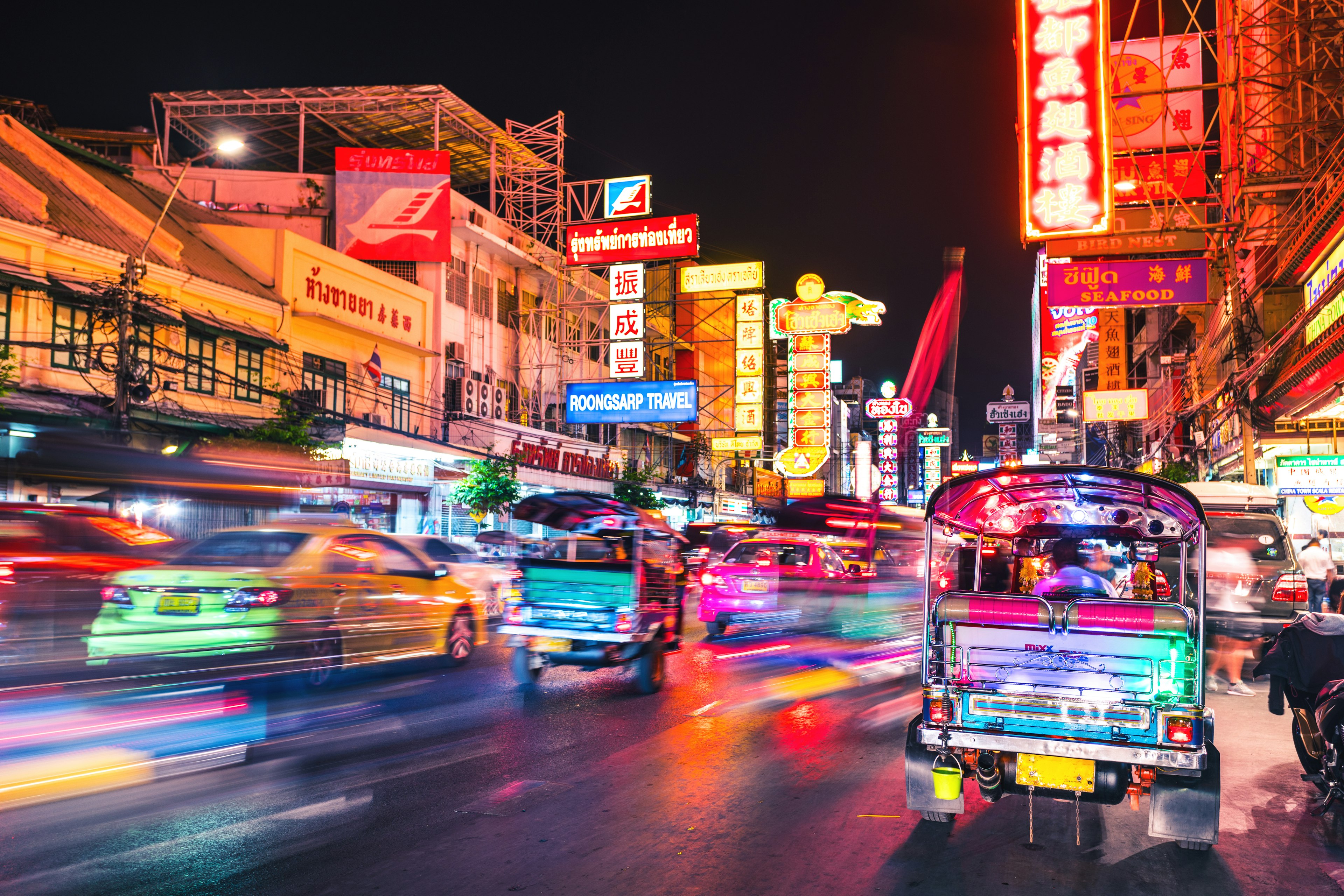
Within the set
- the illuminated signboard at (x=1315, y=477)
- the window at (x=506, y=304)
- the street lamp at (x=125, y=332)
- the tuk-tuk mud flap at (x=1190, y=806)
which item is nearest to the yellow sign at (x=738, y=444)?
the window at (x=506, y=304)

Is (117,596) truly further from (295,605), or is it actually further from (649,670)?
(649,670)

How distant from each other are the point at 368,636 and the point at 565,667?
315cm

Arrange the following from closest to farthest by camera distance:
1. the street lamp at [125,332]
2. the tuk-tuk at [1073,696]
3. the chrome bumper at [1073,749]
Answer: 1. the chrome bumper at [1073,749]
2. the tuk-tuk at [1073,696]
3. the street lamp at [125,332]

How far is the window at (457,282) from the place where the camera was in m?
37.3

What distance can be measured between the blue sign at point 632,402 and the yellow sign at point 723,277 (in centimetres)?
939

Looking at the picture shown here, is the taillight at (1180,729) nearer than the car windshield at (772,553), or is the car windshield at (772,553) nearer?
the taillight at (1180,729)

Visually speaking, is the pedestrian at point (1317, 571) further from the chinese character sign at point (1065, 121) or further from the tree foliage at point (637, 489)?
the tree foliage at point (637, 489)

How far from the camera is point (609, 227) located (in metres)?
36.6

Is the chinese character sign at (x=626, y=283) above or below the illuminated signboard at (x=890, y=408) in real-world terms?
below

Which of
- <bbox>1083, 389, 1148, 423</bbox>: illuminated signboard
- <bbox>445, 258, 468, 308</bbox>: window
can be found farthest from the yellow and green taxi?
<bbox>1083, 389, 1148, 423</bbox>: illuminated signboard

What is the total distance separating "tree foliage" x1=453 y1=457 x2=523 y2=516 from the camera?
30688 millimetres

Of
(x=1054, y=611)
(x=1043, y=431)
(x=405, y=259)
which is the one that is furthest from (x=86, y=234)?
(x=1043, y=431)

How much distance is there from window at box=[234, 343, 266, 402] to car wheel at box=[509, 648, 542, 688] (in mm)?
17783

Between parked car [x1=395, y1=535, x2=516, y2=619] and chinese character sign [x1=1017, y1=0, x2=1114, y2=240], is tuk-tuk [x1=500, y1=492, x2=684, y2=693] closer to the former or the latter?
parked car [x1=395, y1=535, x2=516, y2=619]
